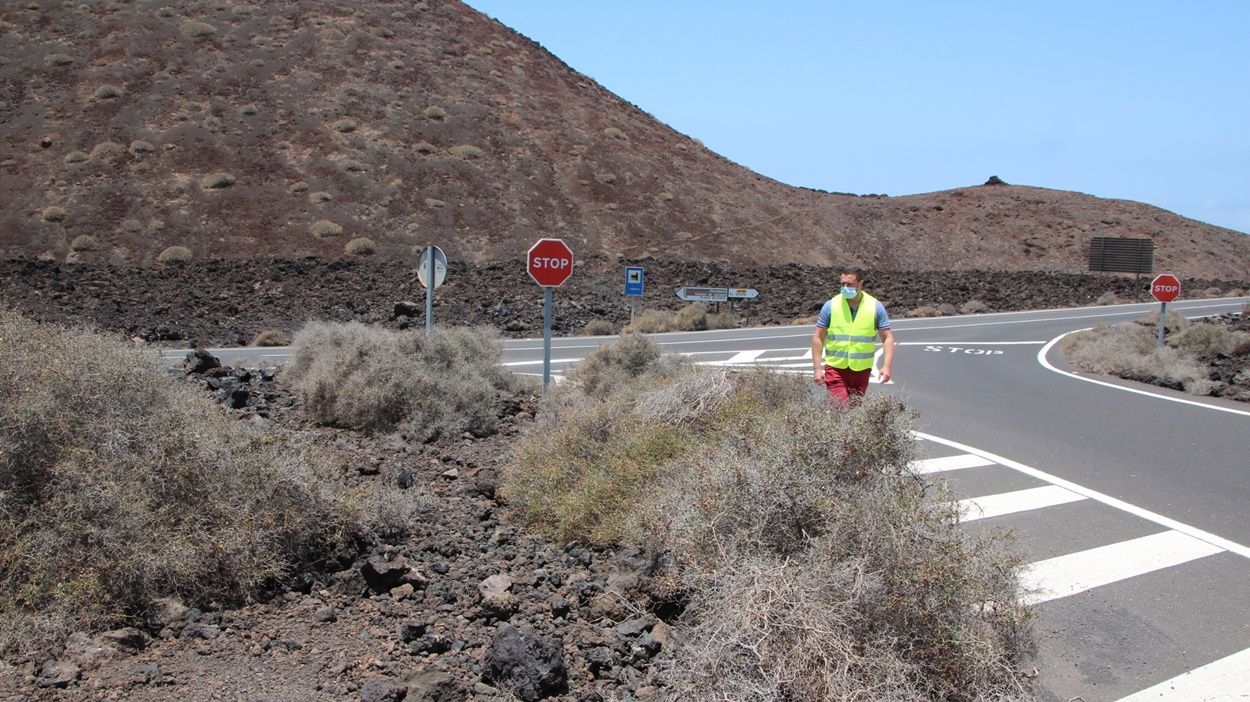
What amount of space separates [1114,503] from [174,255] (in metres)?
37.0

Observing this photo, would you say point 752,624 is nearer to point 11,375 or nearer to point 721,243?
point 11,375

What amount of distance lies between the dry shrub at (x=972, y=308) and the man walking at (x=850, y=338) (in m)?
27.4

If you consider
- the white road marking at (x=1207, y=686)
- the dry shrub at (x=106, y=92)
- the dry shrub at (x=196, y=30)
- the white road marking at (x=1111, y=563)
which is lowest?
the white road marking at (x=1207, y=686)

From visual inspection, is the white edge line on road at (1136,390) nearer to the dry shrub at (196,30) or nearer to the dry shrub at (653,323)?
the dry shrub at (653,323)

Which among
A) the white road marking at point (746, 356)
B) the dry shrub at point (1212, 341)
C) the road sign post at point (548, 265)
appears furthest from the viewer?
the dry shrub at point (1212, 341)

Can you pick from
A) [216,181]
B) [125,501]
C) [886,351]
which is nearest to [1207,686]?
[886,351]

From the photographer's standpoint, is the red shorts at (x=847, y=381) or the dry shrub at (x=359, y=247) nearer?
the red shorts at (x=847, y=381)

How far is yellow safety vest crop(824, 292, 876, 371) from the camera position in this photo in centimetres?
766

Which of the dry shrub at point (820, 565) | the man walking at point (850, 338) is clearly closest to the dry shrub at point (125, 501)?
the dry shrub at point (820, 565)

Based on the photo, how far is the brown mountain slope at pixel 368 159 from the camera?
41.3 m

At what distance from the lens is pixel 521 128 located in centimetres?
5328

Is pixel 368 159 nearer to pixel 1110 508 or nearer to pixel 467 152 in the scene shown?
pixel 467 152

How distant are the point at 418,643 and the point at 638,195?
157 feet

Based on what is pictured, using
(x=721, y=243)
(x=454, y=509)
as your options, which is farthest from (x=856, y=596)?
(x=721, y=243)
